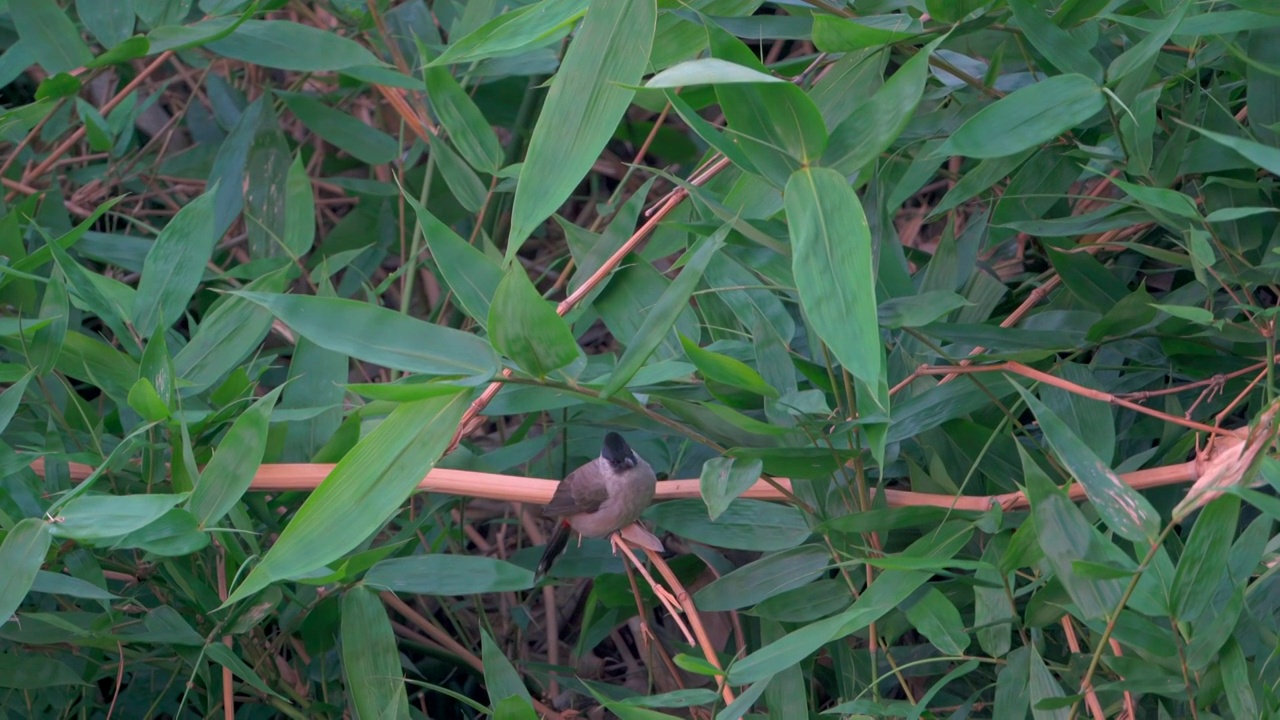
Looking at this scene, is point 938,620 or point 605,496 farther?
→ point 605,496

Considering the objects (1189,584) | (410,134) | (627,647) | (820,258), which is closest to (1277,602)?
(1189,584)

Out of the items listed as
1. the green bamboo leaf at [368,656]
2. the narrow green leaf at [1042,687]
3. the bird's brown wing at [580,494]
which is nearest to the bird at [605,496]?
the bird's brown wing at [580,494]

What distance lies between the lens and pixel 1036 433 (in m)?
1.38

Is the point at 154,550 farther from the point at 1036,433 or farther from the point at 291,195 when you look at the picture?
the point at 1036,433

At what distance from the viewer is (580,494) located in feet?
4.35

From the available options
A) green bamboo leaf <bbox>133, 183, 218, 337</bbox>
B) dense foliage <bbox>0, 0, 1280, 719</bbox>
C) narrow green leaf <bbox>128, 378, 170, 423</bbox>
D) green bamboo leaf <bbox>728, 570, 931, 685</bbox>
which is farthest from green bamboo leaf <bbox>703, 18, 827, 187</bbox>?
green bamboo leaf <bbox>133, 183, 218, 337</bbox>

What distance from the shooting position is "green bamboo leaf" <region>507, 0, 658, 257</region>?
88 cm

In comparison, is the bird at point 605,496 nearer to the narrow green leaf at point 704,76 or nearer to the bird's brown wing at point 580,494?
the bird's brown wing at point 580,494

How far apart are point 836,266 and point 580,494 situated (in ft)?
1.93

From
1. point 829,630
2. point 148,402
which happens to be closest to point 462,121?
point 148,402

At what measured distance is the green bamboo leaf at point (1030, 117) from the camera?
958 mm

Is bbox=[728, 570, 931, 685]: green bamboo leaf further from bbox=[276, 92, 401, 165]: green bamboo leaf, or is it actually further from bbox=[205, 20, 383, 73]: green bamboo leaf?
bbox=[276, 92, 401, 165]: green bamboo leaf

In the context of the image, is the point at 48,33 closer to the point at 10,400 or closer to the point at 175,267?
the point at 175,267

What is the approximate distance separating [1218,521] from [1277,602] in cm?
27
